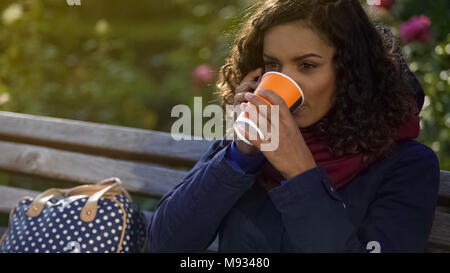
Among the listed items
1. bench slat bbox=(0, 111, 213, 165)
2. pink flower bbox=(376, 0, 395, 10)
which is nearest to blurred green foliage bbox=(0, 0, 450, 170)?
pink flower bbox=(376, 0, 395, 10)

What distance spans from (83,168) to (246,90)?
1.09 metres

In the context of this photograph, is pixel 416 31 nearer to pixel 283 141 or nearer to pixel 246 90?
pixel 246 90

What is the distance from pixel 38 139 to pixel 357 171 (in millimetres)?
1605

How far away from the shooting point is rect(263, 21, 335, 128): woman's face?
1.36 meters

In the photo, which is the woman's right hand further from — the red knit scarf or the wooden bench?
the wooden bench

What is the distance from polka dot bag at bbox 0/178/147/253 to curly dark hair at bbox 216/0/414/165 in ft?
2.78

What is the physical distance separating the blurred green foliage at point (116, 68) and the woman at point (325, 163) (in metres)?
0.74

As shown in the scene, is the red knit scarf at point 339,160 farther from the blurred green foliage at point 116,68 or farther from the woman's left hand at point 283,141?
the blurred green foliage at point 116,68

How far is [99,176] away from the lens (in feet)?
7.20
